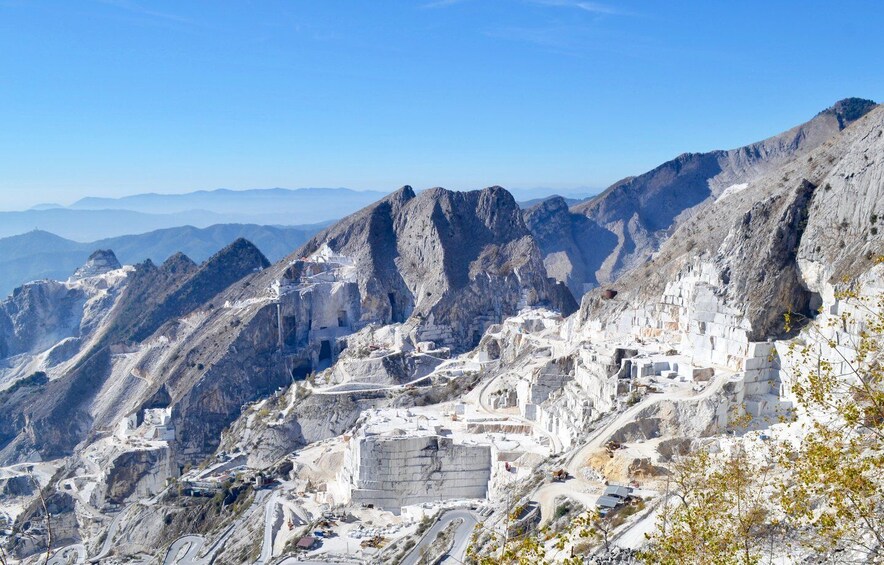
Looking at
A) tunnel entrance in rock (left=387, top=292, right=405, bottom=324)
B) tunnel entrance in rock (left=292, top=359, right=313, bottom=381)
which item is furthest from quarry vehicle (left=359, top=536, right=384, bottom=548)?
tunnel entrance in rock (left=387, top=292, right=405, bottom=324)

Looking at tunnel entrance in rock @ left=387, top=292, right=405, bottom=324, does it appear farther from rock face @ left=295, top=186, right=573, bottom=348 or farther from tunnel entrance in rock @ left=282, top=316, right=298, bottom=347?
tunnel entrance in rock @ left=282, top=316, right=298, bottom=347

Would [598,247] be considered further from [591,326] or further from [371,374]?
[591,326]

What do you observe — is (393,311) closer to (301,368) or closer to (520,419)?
(301,368)

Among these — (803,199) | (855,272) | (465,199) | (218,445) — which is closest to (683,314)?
(803,199)

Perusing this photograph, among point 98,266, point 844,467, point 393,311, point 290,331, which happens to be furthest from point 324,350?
point 844,467

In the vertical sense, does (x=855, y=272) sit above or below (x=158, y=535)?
above

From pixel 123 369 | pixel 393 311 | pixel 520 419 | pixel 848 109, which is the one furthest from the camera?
pixel 848 109
